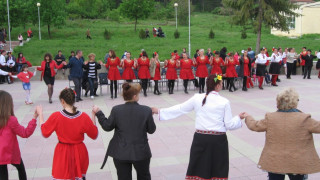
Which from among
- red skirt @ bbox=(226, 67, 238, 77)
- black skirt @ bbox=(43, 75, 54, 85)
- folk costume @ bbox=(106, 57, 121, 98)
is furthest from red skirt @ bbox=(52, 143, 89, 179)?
red skirt @ bbox=(226, 67, 238, 77)

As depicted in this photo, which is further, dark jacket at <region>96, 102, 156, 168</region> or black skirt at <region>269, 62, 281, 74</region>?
black skirt at <region>269, 62, 281, 74</region>

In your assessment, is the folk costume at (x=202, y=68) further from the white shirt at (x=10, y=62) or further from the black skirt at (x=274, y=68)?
the white shirt at (x=10, y=62)

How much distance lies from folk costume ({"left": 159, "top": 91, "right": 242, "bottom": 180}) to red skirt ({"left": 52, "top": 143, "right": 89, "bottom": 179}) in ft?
4.69

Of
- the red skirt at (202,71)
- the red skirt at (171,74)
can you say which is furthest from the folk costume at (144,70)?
the red skirt at (202,71)

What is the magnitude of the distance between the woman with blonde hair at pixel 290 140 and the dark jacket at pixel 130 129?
146 centimetres

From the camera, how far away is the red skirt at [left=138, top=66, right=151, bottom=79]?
14281 mm

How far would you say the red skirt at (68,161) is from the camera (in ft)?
15.0

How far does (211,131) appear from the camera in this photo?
187 inches

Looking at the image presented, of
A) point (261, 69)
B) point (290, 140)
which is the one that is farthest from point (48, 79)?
point (290, 140)

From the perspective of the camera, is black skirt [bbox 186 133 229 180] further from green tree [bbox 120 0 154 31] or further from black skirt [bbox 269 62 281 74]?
green tree [bbox 120 0 154 31]

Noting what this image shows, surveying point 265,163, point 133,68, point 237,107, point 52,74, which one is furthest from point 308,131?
point 133,68

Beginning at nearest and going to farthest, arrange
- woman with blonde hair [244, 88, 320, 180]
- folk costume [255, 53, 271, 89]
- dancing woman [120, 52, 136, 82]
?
woman with blonde hair [244, 88, 320, 180], dancing woman [120, 52, 136, 82], folk costume [255, 53, 271, 89]

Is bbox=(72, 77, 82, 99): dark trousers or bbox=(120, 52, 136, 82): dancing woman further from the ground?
bbox=(120, 52, 136, 82): dancing woman

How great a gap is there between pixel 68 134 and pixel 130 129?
78 cm
